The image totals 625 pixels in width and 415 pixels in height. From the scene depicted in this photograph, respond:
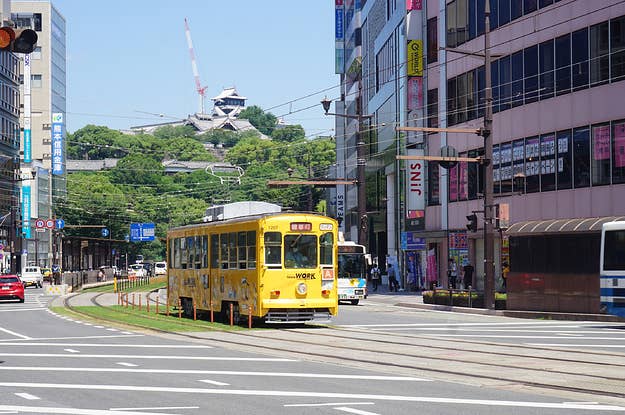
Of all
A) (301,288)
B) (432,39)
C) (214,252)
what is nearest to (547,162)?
(432,39)

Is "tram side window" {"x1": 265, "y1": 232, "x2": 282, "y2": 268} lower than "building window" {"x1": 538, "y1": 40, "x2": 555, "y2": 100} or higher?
lower

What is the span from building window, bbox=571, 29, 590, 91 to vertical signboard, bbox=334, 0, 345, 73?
6896 cm

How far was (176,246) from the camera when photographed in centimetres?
3925

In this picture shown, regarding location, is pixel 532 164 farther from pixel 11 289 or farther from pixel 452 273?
pixel 11 289

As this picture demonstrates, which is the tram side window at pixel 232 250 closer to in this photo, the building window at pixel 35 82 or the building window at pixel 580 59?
the building window at pixel 580 59

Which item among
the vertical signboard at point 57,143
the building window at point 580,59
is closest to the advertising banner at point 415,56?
the building window at point 580,59

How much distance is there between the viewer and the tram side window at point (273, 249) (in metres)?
30.9

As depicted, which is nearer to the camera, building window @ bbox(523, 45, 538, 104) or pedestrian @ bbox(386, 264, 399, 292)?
building window @ bbox(523, 45, 538, 104)

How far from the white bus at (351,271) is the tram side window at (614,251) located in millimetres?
18602

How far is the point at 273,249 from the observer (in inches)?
1220

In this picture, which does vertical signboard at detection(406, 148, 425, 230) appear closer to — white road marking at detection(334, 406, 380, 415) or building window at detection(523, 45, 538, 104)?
building window at detection(523, 45, 538, 104)

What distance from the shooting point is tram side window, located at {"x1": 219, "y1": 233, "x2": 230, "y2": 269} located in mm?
33438

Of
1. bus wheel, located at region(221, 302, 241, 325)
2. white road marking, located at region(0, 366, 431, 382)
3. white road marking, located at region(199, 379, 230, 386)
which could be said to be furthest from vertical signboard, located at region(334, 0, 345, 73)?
white road marking, located at region(199, 379, 230, 386)

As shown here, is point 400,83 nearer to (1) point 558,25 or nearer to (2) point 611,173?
(1) point 558,25
